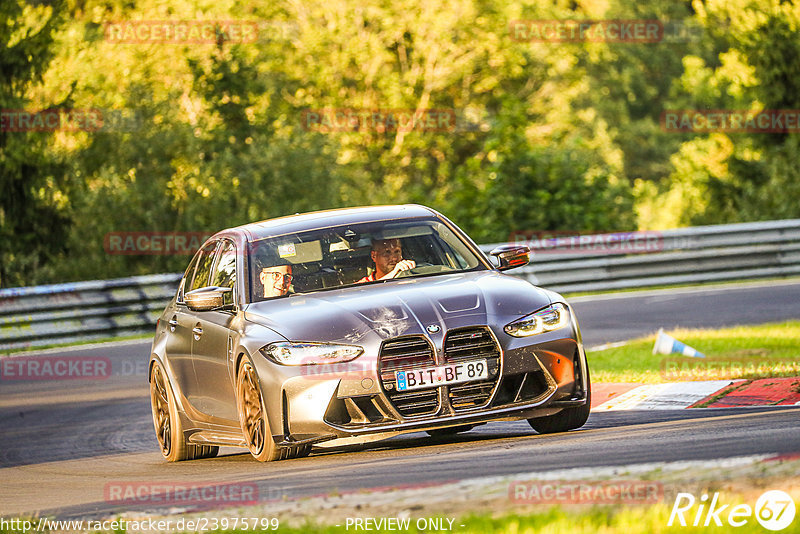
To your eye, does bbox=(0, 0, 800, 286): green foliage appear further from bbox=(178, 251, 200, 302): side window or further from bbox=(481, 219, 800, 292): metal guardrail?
bbox=(178, 251, 200, 302): side window

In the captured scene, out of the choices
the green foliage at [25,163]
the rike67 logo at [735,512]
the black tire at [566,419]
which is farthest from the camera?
the green foliage at [25,163]

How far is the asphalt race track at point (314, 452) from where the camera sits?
7.11 meters

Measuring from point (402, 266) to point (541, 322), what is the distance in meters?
1.29

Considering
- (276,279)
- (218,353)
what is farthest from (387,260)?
(218,353)

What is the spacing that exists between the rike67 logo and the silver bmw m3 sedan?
321cm

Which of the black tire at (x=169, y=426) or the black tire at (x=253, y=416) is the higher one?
the black tire at (x=253, y=416)

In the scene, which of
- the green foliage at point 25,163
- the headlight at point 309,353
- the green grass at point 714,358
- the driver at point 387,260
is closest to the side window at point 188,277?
the driver at point 387,260

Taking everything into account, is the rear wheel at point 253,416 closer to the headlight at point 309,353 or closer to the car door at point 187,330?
the headlight at point 309,353

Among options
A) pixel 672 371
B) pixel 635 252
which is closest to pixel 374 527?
pixel 672 371

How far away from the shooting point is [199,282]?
10.9 metres

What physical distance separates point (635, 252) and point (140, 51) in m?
18.7

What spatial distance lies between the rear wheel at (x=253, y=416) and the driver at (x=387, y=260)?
3.60 feet

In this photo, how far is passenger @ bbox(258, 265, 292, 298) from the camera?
31.1 feet

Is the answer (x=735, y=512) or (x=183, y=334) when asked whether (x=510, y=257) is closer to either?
(x=183, y=334)
